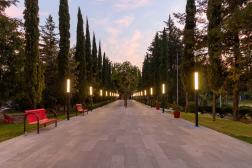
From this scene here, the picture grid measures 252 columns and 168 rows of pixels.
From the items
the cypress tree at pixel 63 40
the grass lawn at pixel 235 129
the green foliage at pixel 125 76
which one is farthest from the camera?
the green foliage at pixel 125 76

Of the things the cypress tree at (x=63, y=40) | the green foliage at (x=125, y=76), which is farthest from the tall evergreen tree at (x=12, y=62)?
the green foliage at (x=125, y=76)

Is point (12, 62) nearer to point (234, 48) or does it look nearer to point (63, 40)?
point (63, 40)

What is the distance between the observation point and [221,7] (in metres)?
25.9

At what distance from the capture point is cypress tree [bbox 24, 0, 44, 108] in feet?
84.0

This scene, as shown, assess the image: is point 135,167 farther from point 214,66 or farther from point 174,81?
point 174,81

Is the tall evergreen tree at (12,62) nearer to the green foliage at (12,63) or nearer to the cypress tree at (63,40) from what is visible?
the green foliage at (12,63)

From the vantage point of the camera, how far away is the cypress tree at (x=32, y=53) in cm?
2559

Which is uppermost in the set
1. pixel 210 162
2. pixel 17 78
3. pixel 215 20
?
pixel 215 20

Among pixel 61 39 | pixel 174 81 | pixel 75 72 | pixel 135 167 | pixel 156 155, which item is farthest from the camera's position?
pixel 174 81

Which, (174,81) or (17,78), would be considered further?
(174,81)

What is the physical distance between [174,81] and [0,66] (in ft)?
168

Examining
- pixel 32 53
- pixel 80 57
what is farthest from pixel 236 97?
pixel 80 57

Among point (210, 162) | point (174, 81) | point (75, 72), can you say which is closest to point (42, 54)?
point (75, 72)

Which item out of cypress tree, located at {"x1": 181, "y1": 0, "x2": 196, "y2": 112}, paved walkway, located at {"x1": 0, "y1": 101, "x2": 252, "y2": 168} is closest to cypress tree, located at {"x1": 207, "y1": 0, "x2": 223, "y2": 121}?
cypress tree, located at {"x1": 181, "y1": 0, "x2": 196, "y2": 112}
